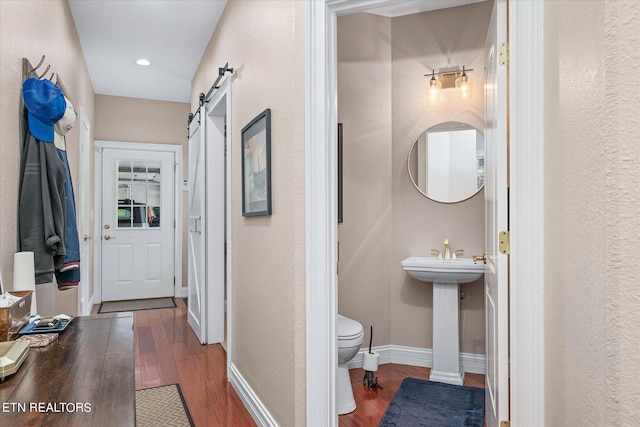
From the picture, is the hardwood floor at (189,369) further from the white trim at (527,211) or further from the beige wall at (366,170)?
the white trim at (527,211)

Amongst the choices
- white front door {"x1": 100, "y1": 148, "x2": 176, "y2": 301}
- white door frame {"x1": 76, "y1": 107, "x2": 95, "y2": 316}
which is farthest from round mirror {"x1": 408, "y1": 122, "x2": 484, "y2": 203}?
white front door {"x1": 100, "y1": 148, "x2": 176, "y2": 301}

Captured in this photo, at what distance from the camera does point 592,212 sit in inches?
36.7

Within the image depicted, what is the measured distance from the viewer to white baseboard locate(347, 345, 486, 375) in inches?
125

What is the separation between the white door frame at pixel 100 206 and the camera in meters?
5.49

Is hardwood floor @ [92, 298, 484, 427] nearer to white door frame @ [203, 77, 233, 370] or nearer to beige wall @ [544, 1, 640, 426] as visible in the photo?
white door frame @ [203, 77, 233, 370]

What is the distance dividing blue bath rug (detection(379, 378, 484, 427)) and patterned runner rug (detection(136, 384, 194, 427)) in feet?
3.70

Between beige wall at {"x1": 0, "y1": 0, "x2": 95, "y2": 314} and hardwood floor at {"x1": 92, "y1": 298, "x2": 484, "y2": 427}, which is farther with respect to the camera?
hardwood floor at {"x1": 92, "y1": 298, "x2": 484, "y2": 427}

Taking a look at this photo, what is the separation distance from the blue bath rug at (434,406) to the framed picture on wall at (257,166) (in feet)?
4.59

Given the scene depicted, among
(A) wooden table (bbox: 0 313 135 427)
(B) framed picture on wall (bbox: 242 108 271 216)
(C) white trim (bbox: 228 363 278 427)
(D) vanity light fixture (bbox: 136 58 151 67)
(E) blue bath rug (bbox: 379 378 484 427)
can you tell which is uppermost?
(D) vanity light fixture (bbox: 136 58 151 67)

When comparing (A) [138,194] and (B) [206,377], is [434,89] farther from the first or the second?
(A) [138,194]

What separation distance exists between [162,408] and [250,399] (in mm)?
529

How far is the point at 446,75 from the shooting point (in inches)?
128

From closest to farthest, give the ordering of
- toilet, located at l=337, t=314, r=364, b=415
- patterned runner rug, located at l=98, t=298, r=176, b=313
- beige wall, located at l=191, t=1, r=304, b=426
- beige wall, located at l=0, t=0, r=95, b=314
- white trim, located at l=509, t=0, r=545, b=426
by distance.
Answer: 1. white trim, located at l=509, t=0, r=545, b=426
2. beige wall, located at l=0, t=0, r=95, b=314
3. beige wall, located at l=191, t=1, r=304, b=426
4. toilet, located at l=337, t=314, r=364, b=415
5. patterned runner rug, located at l=98, t=298, r=176, b=313

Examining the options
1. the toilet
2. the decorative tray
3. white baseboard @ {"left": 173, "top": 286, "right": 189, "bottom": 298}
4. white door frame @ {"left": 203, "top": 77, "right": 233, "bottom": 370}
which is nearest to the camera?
the decorative tray
